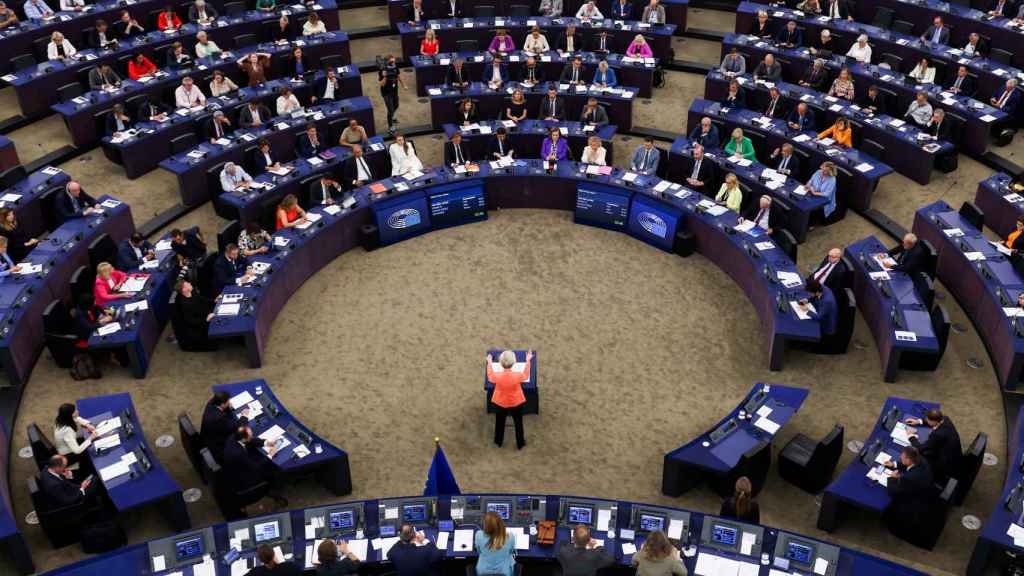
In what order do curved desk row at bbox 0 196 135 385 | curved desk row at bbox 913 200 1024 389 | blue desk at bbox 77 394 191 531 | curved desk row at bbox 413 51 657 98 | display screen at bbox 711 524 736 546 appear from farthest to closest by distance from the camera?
curved desk row at bbox 413 51 657 98, curved desk row at bbox 0 196 135 385, curved desk row at bbox 913 200 1024 389, blue desk at bbox 77 394 191 531, display screen at bbox 711 524 736 546

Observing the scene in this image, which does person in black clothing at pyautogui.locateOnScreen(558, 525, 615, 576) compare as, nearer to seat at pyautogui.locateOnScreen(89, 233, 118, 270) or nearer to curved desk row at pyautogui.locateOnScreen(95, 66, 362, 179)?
seat at pyautogui.locateOnScreen(89, 233, 118, 270)

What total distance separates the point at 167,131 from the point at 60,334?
7202 millimetres

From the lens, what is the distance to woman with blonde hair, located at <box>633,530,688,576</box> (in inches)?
412

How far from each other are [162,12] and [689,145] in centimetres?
1442

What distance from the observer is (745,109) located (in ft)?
73.6

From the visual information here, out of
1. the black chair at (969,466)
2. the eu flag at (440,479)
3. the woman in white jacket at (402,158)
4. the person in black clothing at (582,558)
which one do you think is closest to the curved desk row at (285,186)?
the woman in white jacket at (402,158)

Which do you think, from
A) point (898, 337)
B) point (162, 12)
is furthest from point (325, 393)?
point (162, 12)

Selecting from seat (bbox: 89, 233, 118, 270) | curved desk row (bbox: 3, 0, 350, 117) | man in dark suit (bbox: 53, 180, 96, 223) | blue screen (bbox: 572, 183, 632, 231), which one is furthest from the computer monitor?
curved desk row (bbox: 3, 0, 350, 117)

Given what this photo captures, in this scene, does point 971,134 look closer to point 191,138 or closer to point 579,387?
point 579,387

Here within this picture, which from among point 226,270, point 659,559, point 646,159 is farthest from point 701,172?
point 659,559

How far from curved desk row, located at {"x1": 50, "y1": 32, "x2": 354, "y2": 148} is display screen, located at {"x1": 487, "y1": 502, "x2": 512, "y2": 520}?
14.6m

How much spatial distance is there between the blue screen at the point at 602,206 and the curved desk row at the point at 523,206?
0.02 meters

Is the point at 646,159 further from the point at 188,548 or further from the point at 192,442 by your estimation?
the point at 188,548

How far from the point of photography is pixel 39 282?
16453 mm
